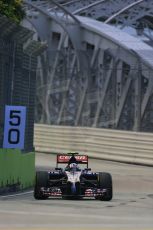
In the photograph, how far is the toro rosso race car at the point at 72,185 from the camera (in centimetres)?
1569

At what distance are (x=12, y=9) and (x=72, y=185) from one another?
9.81m

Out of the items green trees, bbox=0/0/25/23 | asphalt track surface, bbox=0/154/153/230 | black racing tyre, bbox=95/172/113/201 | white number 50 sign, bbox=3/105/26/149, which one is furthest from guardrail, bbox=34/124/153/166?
black racing tyre, bbox=95/172/113/201

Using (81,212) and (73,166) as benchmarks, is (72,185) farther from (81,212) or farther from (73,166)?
(81,212)

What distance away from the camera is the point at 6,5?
23.7 metres

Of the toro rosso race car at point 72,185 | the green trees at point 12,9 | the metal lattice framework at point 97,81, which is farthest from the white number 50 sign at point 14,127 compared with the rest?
the metal lattice framework at point 97,81

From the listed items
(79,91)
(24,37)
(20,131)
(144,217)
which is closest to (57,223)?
(144,217)

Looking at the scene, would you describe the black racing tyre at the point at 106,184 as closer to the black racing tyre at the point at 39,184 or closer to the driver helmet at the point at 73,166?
the driver helmet at the point at 73,166

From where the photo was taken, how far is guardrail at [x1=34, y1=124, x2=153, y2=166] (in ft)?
94.9

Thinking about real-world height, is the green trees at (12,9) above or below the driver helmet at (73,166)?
above

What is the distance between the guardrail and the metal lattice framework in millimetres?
315

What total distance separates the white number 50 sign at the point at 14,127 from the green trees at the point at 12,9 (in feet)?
21.5

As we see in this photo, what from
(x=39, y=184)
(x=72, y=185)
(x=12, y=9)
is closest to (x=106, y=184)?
(x=72, y=185)

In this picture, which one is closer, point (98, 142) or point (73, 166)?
point (73, 166)

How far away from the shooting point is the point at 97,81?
105 feet
